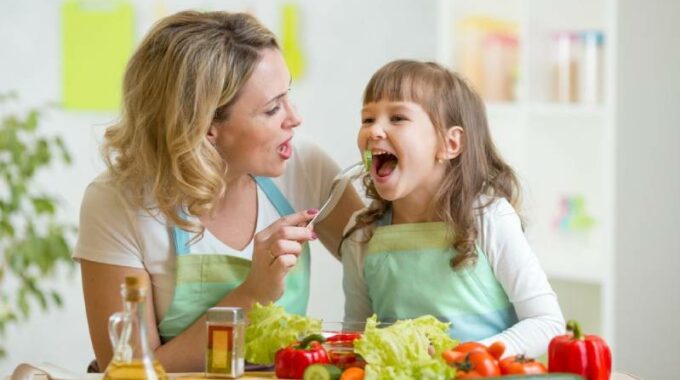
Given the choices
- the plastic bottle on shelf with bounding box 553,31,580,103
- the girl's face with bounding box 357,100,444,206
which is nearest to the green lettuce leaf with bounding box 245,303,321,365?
the girl's face with bounding box 357,100,444,206

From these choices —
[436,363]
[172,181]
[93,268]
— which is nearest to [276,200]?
[172,181]

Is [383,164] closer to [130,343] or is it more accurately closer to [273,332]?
[273,332]

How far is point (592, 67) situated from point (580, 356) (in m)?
2.98

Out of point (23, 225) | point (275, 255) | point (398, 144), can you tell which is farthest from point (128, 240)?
point (23, 225)

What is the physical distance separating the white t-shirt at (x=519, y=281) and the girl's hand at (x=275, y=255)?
325 millimetres

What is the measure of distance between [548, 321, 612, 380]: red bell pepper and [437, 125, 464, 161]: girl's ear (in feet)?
2.12

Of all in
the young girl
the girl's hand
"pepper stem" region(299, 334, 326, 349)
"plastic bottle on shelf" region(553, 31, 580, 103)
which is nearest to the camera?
"pepper stem" region(299, 334, 326, 349)

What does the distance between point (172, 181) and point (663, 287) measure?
2.28 m

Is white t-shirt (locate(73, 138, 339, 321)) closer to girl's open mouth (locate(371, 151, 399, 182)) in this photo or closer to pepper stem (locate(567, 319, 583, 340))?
girl's open mouth (locate(371, 151, 399, 182))

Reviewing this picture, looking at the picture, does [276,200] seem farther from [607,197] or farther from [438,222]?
[607,197]

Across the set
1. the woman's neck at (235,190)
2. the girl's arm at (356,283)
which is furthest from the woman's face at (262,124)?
the girl's arm at (356,283)

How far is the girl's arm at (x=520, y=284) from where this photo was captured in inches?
77.8

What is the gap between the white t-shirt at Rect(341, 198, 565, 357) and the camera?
77.8 inches

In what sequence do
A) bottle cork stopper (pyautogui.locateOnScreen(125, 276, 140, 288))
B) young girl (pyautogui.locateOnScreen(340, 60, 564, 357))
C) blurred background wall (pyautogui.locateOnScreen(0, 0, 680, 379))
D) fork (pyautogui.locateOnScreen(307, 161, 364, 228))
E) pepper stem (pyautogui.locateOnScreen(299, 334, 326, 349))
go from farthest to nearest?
blurred background wall (pyautogui.locateOnScreen(0, 0, 680, 379)) < fork (pyautogui.locateOnScreen(307, 161, 364, 228)) < young girl (pyautogui.locateOnScreen(340, 60, 564, 357)) < pepper stem (pyautogui.locateOnScreen(299, 334, 326, 349)) < bottle cork stopper (pyautogui.locateOnScreen(125, 276, 140, 288))
